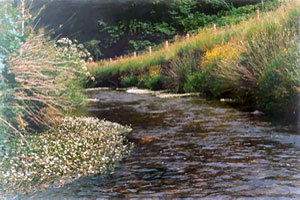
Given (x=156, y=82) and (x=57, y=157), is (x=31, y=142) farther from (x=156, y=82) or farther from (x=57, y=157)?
(x=156, y=82)

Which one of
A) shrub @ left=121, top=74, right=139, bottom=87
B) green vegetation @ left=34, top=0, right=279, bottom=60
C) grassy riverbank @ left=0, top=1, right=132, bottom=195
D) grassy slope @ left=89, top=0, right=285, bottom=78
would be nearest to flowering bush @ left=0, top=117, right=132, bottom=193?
grassy riverbank @ left=0, top=1, right=132, bottom=195

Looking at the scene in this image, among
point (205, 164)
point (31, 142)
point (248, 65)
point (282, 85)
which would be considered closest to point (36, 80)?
point (31, 142)

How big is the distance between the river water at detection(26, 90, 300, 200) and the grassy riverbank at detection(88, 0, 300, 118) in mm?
748

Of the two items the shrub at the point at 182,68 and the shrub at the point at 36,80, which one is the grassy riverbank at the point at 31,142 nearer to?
the shrub at the point at 36,80

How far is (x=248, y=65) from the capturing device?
1062 centimetres

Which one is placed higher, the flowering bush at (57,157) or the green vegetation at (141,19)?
the green vegetation at (141,19)

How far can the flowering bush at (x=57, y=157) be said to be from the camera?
16.9 ft

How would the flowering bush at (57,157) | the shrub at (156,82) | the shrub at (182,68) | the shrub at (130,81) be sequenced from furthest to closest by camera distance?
the shrub at (130,81)
the shrub at (156,82)
the shrub at (182,68)
the flowering bush at (57,157)

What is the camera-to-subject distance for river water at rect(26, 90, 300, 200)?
4.53m

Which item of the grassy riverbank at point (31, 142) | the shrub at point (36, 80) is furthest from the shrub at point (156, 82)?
the grassy riverbank at point (31, 142)

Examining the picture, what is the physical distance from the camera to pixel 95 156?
243 inches

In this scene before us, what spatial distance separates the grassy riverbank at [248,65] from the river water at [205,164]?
0.75 meters

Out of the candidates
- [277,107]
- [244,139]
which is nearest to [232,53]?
[277,107]

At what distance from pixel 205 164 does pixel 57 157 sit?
1.97 metres
